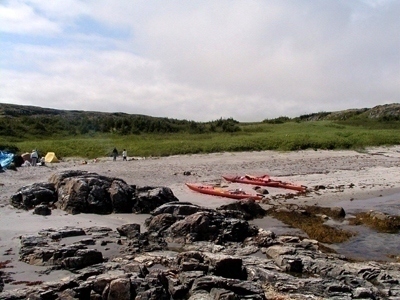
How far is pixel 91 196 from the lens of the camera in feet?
55.5

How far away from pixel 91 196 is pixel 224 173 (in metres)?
14.1

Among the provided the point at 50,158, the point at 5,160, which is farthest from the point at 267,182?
the point at 50,158

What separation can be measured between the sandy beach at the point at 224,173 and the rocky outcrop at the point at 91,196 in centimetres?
52

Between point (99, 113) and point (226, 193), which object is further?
point (99, 113)

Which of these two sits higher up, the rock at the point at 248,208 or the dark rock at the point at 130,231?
the rock at the point at 248,208

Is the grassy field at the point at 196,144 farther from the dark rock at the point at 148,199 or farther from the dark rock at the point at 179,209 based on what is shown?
the dark rock at the point at 179,209

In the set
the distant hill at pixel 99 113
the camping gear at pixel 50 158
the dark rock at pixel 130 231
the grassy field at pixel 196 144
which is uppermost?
the distant hill at pixel 99 113

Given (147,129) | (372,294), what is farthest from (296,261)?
(147,129)

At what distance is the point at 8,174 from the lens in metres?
26.7

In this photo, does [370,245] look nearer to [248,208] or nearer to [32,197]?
[248,208]

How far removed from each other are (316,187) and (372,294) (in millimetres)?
15479

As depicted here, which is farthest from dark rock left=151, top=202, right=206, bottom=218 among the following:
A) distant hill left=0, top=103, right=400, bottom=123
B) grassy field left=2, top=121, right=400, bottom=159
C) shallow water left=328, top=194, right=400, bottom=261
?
distant hill left=0, top=103, right=400, bottom=123

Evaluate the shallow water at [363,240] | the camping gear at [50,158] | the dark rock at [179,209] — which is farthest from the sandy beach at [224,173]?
the shallow water at [363,240]

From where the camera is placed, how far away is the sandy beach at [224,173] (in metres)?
15.1
